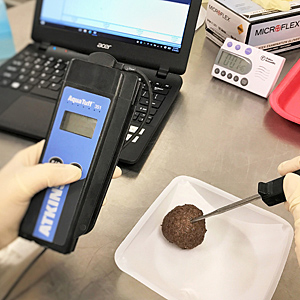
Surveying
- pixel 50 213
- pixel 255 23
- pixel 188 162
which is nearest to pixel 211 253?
pixel 188 162

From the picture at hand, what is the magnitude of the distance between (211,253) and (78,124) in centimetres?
31

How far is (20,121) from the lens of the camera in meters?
0.33

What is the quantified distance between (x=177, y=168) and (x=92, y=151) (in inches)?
12.5

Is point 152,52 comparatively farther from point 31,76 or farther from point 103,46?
point 31,76

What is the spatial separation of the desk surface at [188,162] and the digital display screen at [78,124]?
2.1 inches

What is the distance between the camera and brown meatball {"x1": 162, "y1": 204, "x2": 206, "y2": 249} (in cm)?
56

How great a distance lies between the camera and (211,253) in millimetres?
579

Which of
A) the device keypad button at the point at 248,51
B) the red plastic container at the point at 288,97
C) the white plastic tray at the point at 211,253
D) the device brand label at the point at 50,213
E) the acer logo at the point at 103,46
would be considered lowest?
the white plastic tray at the point at 211,253

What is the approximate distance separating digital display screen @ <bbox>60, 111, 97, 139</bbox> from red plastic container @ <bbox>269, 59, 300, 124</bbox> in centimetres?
54

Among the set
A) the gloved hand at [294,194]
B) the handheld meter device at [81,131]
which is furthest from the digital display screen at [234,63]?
the handheld meter device at [81,131]

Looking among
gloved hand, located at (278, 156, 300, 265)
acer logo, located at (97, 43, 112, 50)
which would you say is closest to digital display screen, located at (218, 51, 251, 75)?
acer logo, located at (97, 43, 112, 50)

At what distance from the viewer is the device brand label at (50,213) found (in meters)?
0.36

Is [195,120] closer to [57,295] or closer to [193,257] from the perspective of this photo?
[193,257]

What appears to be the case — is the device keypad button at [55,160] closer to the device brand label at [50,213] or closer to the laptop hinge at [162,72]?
the device brand label at [50,213]
